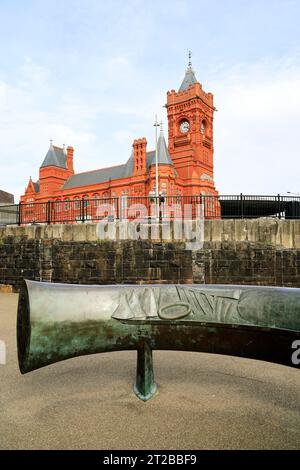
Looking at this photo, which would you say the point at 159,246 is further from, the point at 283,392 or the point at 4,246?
the point at 283,392

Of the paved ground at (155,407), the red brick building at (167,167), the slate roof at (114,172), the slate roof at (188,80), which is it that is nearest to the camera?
the paved ground at (155,407)

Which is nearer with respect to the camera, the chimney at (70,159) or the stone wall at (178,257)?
the stone wall at (178,257)

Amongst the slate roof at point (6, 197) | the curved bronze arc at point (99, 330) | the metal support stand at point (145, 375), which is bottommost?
the metal support stand at point (145, 375)

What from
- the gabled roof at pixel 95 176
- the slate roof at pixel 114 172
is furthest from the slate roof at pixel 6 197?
the gabled roof at pixel 95 176

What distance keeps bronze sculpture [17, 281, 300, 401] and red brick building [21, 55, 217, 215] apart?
46.8 m

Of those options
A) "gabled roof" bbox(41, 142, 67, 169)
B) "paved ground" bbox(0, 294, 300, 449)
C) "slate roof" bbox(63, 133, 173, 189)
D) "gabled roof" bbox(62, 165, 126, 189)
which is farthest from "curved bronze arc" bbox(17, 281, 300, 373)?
"gabled roof" bbox(41, 142, 67, 169)

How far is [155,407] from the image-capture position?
3.09 metres

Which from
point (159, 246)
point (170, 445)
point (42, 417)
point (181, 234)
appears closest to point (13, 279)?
point (159, 246)

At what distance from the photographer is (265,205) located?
45.2 feet

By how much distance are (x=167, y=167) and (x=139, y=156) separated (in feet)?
21.3

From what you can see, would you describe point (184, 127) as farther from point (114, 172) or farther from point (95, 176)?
point (95, 176)

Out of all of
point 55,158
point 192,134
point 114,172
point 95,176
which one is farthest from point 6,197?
point 55,158

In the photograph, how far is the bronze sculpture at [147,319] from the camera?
8.94 feet

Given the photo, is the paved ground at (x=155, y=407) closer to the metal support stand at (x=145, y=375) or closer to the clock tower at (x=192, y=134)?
the metal support stand at (x=145, y=375)
